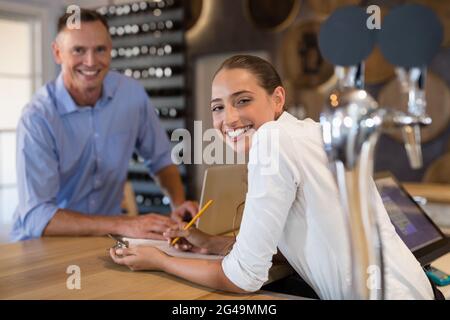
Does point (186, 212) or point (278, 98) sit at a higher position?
point (278, 98)

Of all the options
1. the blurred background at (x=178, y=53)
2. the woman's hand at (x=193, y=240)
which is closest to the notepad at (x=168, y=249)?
the woman's hand at (x=193, y=240)

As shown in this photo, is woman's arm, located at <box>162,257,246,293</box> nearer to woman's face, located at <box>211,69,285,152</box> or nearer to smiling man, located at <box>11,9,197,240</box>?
woman's face, located at <box>211,69,285,152</box>

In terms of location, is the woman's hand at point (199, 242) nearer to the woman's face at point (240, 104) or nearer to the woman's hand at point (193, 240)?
the woman's hand at point (193, 240)

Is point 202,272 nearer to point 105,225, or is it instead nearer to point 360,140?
point 360,140

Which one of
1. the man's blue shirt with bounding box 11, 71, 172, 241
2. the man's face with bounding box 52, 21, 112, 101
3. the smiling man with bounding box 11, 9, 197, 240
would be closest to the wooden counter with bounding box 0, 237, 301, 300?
the smiling man with bounding box 11, 9, 197, 240

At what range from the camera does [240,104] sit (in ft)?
4.55

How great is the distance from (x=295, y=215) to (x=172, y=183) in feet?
5.56

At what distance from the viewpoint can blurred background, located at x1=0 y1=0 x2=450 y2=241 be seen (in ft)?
→ 15.7

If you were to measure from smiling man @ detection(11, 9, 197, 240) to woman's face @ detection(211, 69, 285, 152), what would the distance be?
2.13 feet

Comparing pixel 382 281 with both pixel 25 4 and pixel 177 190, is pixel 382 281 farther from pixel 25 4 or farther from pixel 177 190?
pixel 25 4

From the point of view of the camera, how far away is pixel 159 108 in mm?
5734

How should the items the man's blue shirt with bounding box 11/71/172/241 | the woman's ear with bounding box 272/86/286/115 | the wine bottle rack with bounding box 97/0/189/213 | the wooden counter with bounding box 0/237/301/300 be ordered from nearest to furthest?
1. the wooden counter with bounding box 0/237/301/300
2. the woman's ear with bounding box 272/86/286/115
3. the man's blue shirt with bounding box 11/71/172/241
4. the wine bottle rack with bounding box 97/0/189/213

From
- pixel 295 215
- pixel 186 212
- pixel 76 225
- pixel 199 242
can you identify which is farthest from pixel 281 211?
pixel 76 225

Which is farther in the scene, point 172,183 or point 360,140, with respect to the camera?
point 172,183
